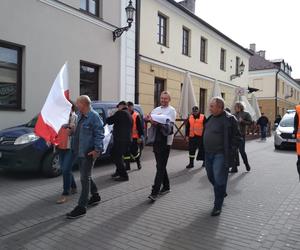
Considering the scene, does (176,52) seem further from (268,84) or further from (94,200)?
(268,84)

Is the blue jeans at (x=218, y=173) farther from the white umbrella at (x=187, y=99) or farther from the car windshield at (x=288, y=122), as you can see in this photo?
the car windshield at (x=288, y=122)

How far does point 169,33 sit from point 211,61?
5842 millimetres

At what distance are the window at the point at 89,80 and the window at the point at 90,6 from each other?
1986mm

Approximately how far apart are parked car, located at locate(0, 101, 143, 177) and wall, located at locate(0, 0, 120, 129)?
2.42m

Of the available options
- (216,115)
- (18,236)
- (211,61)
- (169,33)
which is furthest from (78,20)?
(211,61)

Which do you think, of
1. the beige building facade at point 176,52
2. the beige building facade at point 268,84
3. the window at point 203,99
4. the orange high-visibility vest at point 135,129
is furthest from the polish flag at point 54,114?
the beige building facade at point 268,84

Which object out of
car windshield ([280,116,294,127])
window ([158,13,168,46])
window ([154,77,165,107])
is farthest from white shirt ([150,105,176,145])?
window ([158,13,168,46])

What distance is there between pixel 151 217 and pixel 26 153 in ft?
11.4

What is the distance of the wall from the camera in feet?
32.5

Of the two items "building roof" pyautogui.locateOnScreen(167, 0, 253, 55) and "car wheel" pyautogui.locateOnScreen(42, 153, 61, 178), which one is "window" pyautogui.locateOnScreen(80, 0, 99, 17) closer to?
"building roof" pyautogui.locateOnScreen(167, 0, 253, 55)

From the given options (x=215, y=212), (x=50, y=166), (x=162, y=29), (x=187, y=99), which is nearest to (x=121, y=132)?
(x=50, y=166)

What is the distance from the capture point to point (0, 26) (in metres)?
9.49

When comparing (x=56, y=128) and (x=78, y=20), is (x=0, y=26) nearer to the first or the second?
(x=78, y=20)

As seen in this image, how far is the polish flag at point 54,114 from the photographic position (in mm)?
5270
